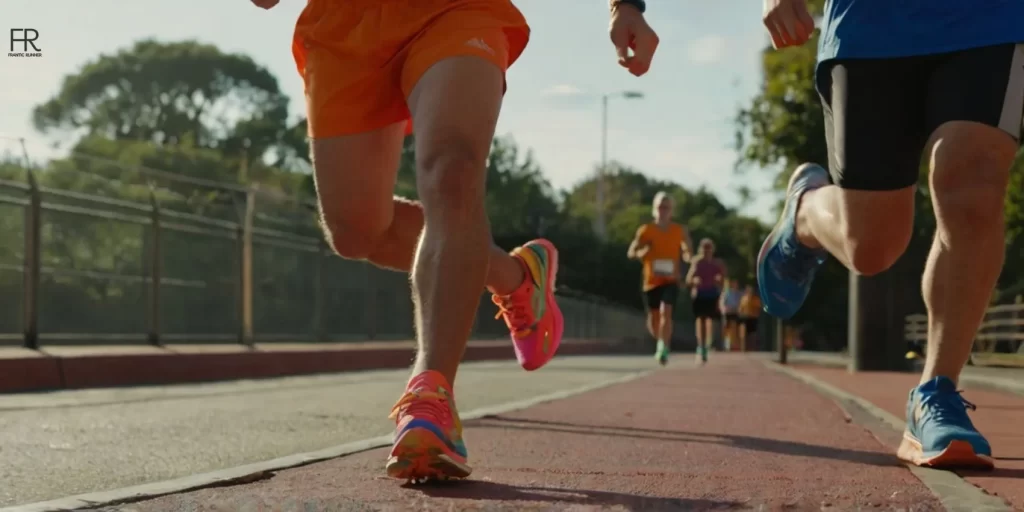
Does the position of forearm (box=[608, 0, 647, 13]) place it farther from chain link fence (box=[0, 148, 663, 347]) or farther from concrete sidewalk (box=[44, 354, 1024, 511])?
chain link fence (box=[0, 148, 663, 347])

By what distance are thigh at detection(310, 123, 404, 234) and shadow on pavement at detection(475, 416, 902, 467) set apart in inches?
53.7

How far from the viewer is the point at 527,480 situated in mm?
3217

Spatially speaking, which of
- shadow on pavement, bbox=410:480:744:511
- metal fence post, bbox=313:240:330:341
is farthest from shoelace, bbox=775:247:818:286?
metal fence post, bbox=313:240:330:341

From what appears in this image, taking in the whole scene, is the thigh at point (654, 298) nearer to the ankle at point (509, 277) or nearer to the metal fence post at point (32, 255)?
the metal fence post at point (32, 255)

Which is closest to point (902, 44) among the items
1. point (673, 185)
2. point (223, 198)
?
point (223, 198)

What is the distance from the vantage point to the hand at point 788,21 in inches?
140

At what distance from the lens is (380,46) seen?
343cm

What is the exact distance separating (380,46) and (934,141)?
4.90 ft

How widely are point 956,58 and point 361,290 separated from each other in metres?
13.7

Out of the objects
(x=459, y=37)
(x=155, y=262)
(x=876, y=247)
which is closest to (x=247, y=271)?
(x=155, y=262)

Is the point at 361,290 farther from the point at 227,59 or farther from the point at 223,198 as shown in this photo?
the point at 227,59

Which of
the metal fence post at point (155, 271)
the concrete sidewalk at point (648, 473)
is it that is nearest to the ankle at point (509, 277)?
the concrete sidewalk at point (648, 473)

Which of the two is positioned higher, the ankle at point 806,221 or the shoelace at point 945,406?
the ankle at point 806,221

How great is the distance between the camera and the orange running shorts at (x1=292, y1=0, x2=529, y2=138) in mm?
3379
